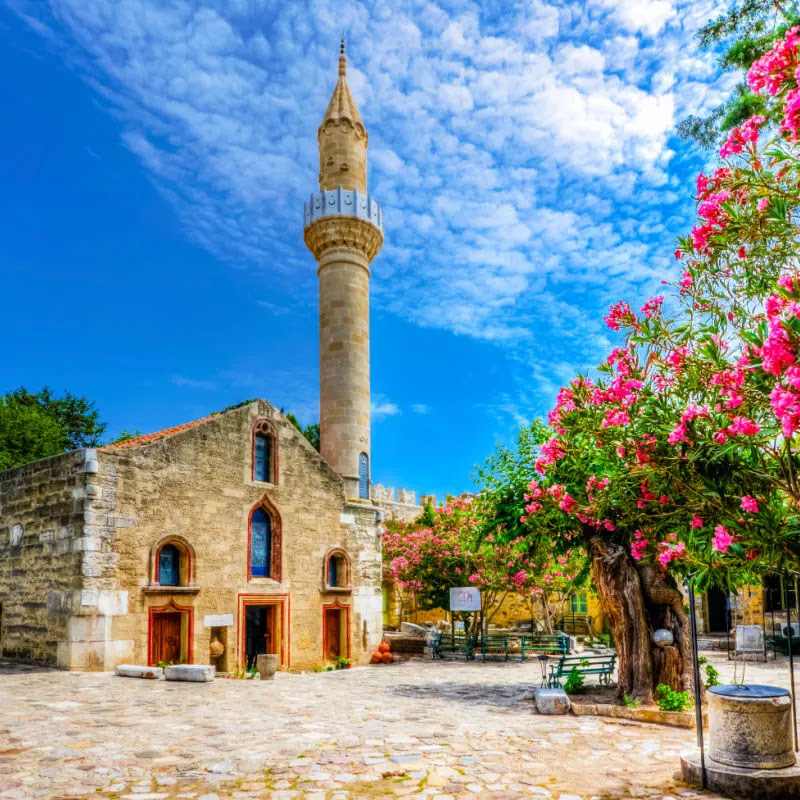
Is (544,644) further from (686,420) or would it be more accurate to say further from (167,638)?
(686,420)

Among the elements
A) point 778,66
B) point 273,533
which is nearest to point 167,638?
point 273,533

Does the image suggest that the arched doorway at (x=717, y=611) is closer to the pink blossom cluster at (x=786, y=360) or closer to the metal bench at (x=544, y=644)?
the metal bench at (x=544, y=644)

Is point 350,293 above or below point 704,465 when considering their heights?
above

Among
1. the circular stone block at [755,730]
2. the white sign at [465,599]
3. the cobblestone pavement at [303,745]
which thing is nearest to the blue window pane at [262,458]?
the cobblestone pavement at [303,745]

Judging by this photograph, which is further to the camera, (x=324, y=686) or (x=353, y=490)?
(x=353, y=490)

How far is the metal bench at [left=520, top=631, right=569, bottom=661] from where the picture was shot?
66.9ft

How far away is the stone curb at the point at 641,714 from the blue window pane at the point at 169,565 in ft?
30.2

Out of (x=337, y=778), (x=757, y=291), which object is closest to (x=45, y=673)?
(x=337, y=778)

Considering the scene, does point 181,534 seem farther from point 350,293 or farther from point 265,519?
point 350,293

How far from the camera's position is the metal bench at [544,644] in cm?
2039

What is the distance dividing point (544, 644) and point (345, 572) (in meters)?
6.05

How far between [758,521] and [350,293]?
19.1 m

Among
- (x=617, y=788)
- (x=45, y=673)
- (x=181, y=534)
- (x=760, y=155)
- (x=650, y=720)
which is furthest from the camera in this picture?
(x=181, y=534)

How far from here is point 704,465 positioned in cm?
692
